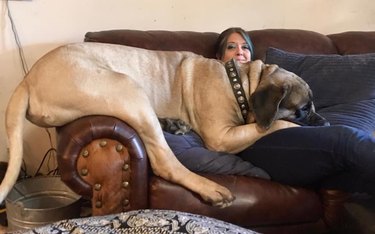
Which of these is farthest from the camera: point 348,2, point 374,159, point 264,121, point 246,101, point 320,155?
point 348,2

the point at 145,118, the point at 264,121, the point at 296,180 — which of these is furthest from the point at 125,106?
the point at 296,180

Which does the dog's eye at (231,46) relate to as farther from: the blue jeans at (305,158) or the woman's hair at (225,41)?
the blue jeans at (305,158)

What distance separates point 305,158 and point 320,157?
2.0 inches

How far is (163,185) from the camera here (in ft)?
4.83

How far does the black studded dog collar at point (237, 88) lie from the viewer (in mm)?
1801

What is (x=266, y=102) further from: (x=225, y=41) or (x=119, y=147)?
(x=225, y=41)

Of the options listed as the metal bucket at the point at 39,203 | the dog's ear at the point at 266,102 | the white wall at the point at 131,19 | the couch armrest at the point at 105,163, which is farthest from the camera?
the white wall at the point at 131,19

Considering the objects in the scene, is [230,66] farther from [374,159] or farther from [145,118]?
[374,159]

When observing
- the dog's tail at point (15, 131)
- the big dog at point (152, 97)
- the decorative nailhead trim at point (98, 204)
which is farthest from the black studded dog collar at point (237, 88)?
the dog's tail at point (15, 131)

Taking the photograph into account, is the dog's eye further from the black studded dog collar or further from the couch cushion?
the black studded dog collar

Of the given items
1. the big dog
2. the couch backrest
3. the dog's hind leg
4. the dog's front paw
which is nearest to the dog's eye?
the couch backrest

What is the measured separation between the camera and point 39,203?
209 cm

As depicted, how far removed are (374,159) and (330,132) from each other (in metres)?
0.18

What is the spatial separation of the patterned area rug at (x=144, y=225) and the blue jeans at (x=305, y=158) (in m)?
0.37
